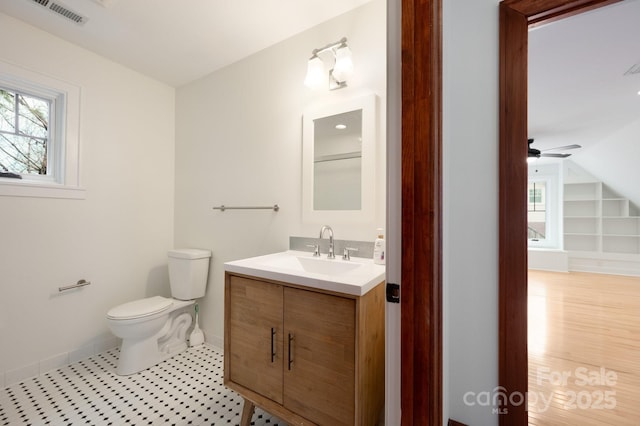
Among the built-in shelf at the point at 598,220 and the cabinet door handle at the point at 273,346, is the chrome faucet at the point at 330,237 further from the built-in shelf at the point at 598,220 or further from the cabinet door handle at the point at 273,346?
the built-in shelf at the point at 598,220

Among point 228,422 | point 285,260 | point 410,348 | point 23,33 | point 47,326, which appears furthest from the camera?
point 47,326

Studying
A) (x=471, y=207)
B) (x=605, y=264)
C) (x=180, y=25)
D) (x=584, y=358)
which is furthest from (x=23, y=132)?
(x=605, y=264)

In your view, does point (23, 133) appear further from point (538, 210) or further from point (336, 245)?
point (538, 210)

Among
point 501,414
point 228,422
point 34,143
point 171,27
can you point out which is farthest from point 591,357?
point 34,143

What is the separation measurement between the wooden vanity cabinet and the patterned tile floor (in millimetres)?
321

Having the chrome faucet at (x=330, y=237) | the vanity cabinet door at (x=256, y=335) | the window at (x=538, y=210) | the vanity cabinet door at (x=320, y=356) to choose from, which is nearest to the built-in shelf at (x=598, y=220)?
the window at (x=538, y=210)

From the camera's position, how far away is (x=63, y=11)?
163 cm

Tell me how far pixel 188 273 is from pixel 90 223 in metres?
0.86

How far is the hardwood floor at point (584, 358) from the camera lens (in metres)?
1.35

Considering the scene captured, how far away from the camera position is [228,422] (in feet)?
4.64

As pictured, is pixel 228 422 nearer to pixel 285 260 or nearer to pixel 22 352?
pixel 285 260

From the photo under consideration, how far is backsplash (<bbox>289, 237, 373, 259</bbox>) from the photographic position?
1.56 meters

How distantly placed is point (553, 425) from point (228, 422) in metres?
1.63

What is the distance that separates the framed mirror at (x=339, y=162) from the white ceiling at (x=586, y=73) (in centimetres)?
91
